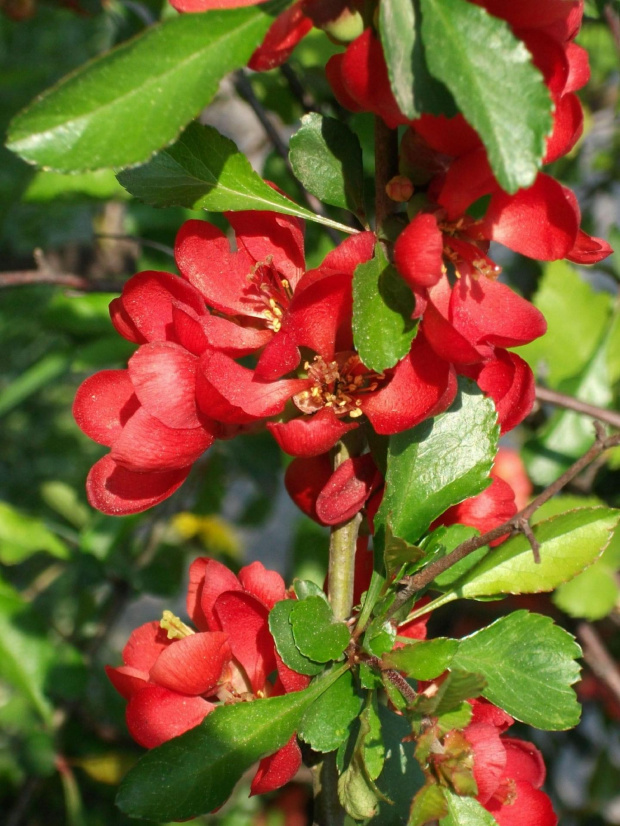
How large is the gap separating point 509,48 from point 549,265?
2.61ft

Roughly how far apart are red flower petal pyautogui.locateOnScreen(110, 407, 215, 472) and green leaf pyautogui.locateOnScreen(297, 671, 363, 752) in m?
0.18

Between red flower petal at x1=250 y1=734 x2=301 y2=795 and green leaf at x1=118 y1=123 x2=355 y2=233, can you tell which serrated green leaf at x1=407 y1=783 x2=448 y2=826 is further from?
green leaf at x1=118 y1=123 x2=355 y2=233

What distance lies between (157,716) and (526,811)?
0.88ft

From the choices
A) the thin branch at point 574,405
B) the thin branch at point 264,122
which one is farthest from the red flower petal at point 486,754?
the thin branch at point 264,122

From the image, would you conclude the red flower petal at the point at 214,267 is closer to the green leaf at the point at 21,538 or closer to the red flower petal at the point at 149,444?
the red flower petal at the point at 149,444

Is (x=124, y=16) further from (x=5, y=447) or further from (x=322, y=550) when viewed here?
(x=5, y=447)

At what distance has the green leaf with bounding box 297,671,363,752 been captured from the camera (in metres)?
0.55

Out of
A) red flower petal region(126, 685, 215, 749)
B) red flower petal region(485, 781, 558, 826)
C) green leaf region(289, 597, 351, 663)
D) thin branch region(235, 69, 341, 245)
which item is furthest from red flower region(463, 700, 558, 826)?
thin branch region(235, 69, 341, 245)

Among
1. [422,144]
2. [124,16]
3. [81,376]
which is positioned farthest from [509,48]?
[81,376]

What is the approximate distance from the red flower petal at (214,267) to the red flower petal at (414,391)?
0.41ft

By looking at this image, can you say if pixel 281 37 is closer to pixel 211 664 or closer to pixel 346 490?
pixel 346 490

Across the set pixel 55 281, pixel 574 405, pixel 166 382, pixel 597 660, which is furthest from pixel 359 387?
pixel 597 660

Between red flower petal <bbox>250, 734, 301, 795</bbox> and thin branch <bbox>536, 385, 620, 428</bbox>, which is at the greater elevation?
red flower petal <bbox>250, 734, 301, 795</bbox>

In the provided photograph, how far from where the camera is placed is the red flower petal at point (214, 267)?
58 centimetres
